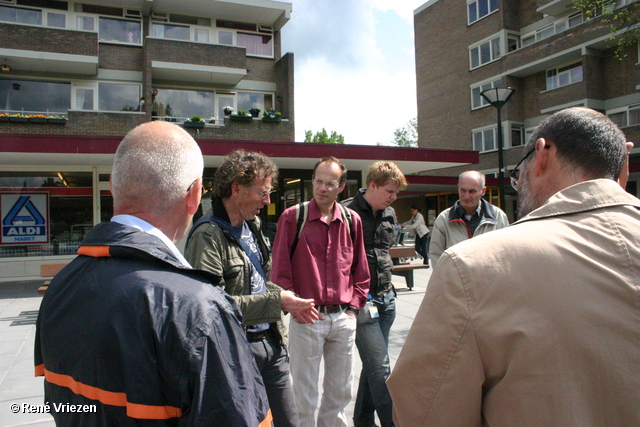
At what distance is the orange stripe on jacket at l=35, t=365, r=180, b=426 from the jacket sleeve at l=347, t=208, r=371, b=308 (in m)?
2.12

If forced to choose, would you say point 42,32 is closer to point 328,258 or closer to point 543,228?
point 328,258

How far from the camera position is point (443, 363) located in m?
1.12

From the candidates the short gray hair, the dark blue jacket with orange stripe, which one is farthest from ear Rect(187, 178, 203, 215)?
the dark blue jacket with orange stripe

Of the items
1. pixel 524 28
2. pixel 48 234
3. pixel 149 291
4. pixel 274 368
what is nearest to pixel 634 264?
pixel 149 291

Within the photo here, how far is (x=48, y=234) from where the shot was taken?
11711 millimetres

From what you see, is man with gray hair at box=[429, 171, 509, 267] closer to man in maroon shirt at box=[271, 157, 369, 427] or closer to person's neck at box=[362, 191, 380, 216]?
person's neck at box=[362, 191, 380, 216]

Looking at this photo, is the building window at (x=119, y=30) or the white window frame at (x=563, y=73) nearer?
the building window at (x=119, y=30)

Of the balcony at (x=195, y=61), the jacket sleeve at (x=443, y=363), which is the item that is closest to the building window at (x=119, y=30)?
the balcony at (x=195, y=61)

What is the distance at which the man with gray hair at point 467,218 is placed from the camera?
374cm

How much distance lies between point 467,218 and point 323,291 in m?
1.65

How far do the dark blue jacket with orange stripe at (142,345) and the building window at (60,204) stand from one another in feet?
39.3

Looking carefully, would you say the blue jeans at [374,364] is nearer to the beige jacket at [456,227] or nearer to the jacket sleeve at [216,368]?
the beige jacket at [456,227]

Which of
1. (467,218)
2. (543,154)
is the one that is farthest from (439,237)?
(543,154)

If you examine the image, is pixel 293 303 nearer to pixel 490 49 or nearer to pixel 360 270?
pixel 360 270
